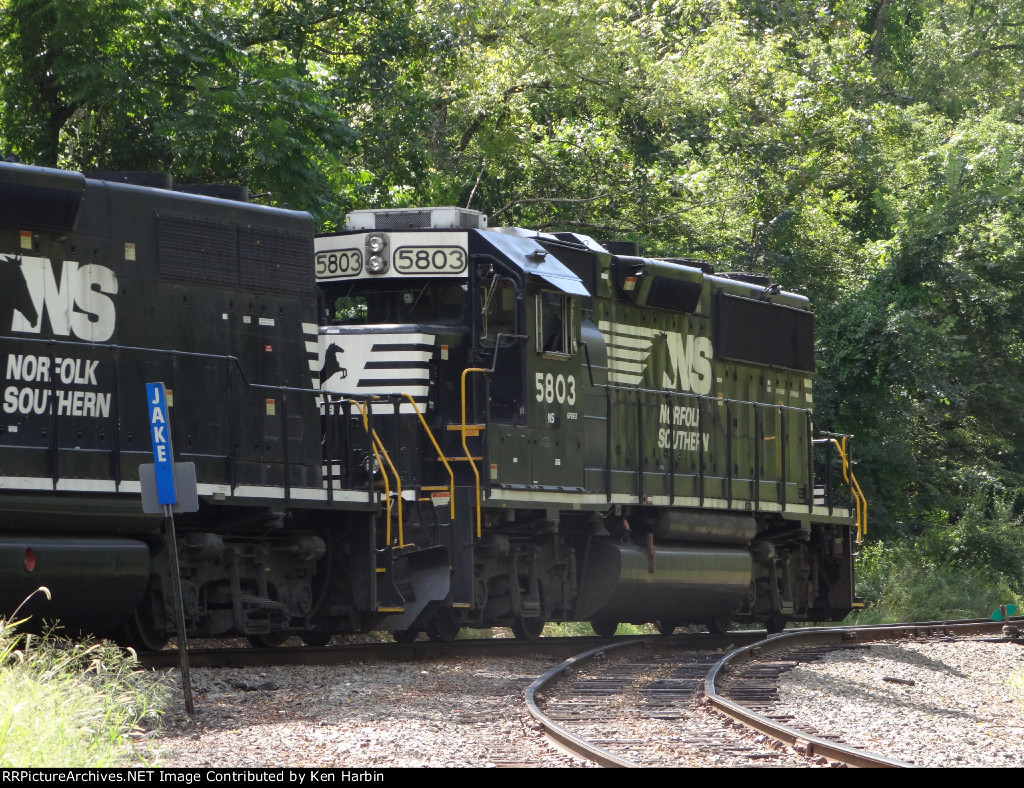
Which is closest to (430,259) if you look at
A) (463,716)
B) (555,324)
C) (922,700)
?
(555,324)

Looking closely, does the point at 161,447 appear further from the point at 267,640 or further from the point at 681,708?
the point at 681,708

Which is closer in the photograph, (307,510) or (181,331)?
(181,331)

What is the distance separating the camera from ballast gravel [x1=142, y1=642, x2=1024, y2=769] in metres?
7.48

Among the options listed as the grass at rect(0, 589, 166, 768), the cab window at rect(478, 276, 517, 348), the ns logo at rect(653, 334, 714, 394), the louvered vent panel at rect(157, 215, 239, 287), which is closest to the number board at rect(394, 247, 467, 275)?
the cab window at rect(478, 276, 517, 348)

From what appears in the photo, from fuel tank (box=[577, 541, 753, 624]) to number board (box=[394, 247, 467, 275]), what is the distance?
3581 millimetres

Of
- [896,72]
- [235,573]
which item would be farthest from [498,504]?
[896,72]

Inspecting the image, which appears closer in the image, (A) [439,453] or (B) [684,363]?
(A) [439,453]

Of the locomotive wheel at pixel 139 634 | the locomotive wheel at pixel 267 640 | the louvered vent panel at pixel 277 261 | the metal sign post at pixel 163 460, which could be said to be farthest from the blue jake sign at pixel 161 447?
the locomotive wheel at pixel 267 640

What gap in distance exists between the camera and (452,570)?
13.0 metres

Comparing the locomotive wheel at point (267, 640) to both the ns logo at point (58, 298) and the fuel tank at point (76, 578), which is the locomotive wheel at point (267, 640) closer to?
the fuel tank at point (76, 578)

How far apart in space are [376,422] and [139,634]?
119 inches

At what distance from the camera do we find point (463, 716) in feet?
29.9
